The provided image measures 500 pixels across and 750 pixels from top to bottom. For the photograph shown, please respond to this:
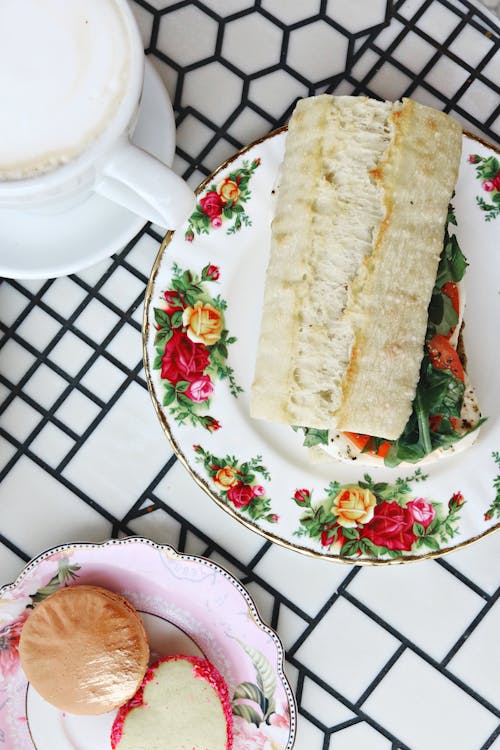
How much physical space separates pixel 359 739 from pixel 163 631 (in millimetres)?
345

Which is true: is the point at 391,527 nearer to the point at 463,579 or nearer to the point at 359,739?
the point at 463,579

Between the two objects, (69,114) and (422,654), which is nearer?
(69,114)

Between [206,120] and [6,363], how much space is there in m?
0.48

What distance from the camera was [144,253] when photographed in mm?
1121

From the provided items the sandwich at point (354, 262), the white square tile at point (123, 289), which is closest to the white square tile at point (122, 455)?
the white square tile at point (123, 289)

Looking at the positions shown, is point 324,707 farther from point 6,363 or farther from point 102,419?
point 6,363

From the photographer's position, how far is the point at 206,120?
1129 millimetres

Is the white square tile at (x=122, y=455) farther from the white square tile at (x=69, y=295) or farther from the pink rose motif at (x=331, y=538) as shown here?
the pink rose motif at (x=331, y=538)

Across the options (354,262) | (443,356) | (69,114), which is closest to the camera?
(69,114)

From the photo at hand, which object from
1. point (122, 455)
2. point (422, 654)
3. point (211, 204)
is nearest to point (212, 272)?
point (211, 204)

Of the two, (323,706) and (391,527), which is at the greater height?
(391,527)

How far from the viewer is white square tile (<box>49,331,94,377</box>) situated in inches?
44.1

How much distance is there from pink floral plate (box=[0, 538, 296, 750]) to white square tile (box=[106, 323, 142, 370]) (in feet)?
0.88

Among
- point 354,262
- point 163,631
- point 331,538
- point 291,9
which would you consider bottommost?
point 163,631
